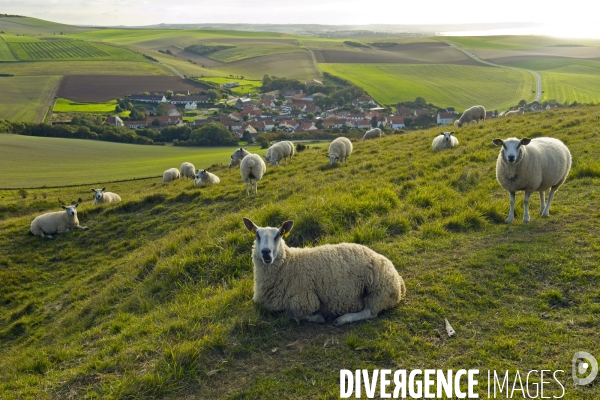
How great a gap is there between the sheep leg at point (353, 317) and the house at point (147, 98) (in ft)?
315

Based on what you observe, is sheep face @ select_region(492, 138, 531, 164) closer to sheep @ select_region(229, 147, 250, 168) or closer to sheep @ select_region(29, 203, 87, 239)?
sheep @ select_region(29, 203, 87, 239)

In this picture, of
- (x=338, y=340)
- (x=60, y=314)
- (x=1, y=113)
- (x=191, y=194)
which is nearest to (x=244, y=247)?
(x=338, y=340)

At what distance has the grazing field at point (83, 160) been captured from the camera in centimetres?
3819

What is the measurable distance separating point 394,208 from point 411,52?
146227mm

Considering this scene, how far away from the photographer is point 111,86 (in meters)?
98.7

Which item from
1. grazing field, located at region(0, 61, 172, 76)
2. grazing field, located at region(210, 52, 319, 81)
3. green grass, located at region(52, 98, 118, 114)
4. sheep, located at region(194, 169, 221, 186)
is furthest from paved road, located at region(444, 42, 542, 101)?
grazing field, located at region(0, 61, 172, 76)

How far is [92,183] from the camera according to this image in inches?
1405

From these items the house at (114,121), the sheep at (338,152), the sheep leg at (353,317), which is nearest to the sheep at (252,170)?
the sheep at (338,152)

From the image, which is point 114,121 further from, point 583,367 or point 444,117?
point 583,367

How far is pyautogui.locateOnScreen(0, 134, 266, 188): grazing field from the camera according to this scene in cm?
3819

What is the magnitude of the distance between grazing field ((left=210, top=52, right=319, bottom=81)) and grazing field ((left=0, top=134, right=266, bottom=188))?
2831 inches

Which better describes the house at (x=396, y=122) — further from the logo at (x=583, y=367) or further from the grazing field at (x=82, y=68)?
the grazing field at (x=82, y=68)

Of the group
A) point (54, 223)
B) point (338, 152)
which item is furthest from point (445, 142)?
point (54, 223)

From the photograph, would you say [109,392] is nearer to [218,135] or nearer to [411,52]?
[218,135]
